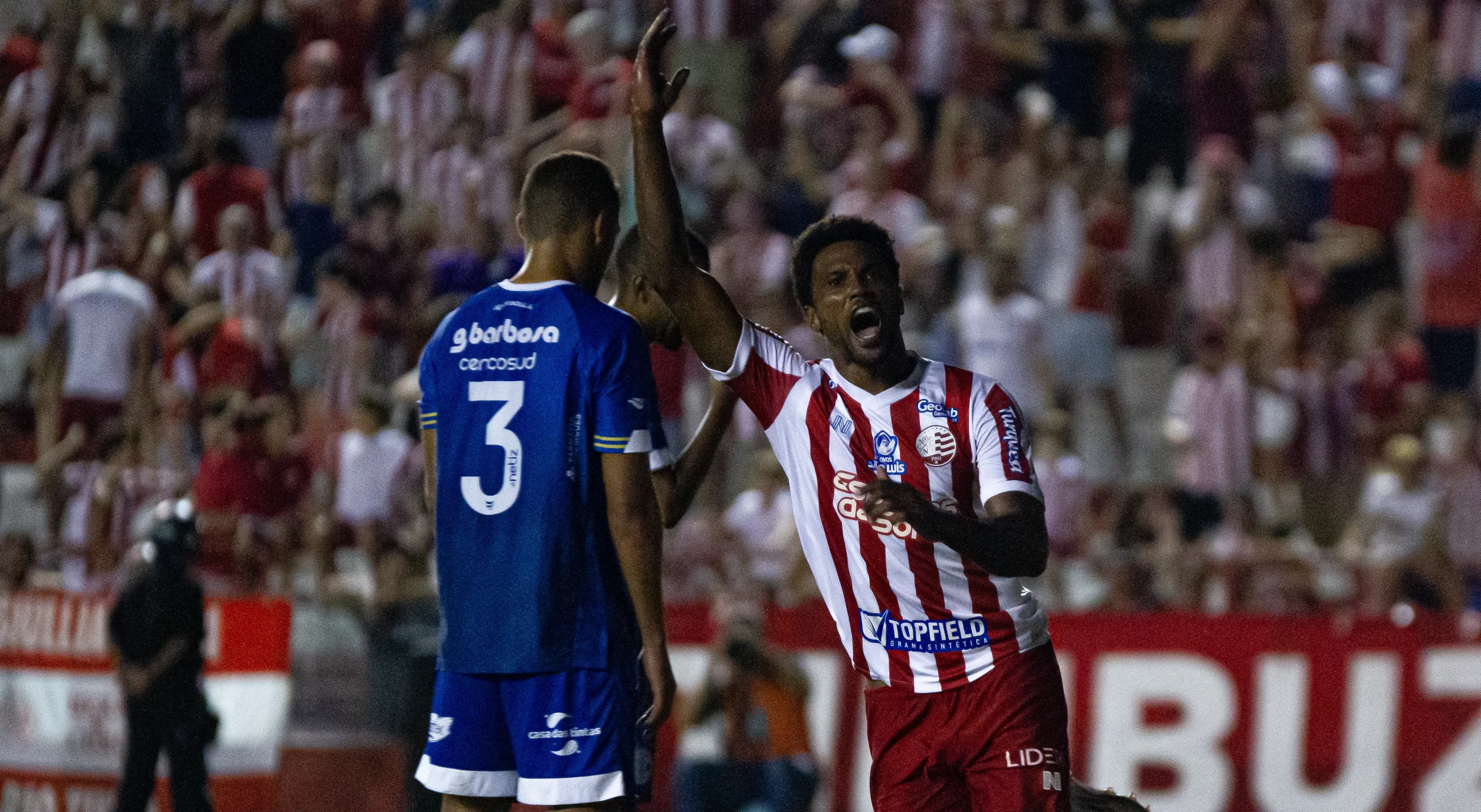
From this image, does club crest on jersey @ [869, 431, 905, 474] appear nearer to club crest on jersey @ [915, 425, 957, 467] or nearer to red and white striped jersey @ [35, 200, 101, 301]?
club crest on jersey @ [915, 425, 957, 467]

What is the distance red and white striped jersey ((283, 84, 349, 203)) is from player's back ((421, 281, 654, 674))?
983 cm

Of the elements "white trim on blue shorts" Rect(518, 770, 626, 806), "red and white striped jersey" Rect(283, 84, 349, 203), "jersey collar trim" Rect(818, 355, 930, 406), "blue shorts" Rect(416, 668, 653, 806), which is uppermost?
"red and white striped jersey" Rect(283, 84, 349, 203)

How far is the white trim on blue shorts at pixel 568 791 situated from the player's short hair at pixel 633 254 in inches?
58.8

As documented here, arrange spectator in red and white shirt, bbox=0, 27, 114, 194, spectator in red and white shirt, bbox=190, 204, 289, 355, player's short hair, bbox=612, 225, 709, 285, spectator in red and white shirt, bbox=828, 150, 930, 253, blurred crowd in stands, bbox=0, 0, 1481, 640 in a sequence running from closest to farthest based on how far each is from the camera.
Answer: player's short hair, bbox=612, 225, 709, 285
blurred crowd in stands, bbox=0, 0, 1481, 640
spectator in red and white shirt, bbox=190, 204, 289, 355
spectator in red and white shirt, bbox=828, 150, 930, 253
spectator in red and white shirt, bbox=0, 27, 114, 194

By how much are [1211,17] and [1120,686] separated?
22.0 ft

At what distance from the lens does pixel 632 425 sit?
5109 mm

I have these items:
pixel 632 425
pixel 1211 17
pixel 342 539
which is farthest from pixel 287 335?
pixel 632 425

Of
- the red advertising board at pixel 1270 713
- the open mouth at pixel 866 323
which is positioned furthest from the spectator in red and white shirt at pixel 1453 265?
the open mouth at pixel 866 323

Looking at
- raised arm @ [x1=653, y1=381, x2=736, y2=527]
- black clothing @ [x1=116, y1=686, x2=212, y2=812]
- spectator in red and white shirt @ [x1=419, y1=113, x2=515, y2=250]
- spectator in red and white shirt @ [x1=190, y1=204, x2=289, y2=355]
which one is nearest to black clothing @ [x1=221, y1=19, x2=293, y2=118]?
spectator in red and white shirt @ [x1=419, y1=113, x2=515, y2=250]

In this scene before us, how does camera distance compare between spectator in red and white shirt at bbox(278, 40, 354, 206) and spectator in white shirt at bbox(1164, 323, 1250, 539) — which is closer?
spectator in white shirt at bbox(1164, 323, 1250, 539)

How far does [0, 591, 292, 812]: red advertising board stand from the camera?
1016 centimetres

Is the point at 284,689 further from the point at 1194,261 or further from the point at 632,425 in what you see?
the point at 1194,261

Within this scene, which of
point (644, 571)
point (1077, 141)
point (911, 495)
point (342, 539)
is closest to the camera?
point (911, 495)

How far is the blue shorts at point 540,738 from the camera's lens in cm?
508
